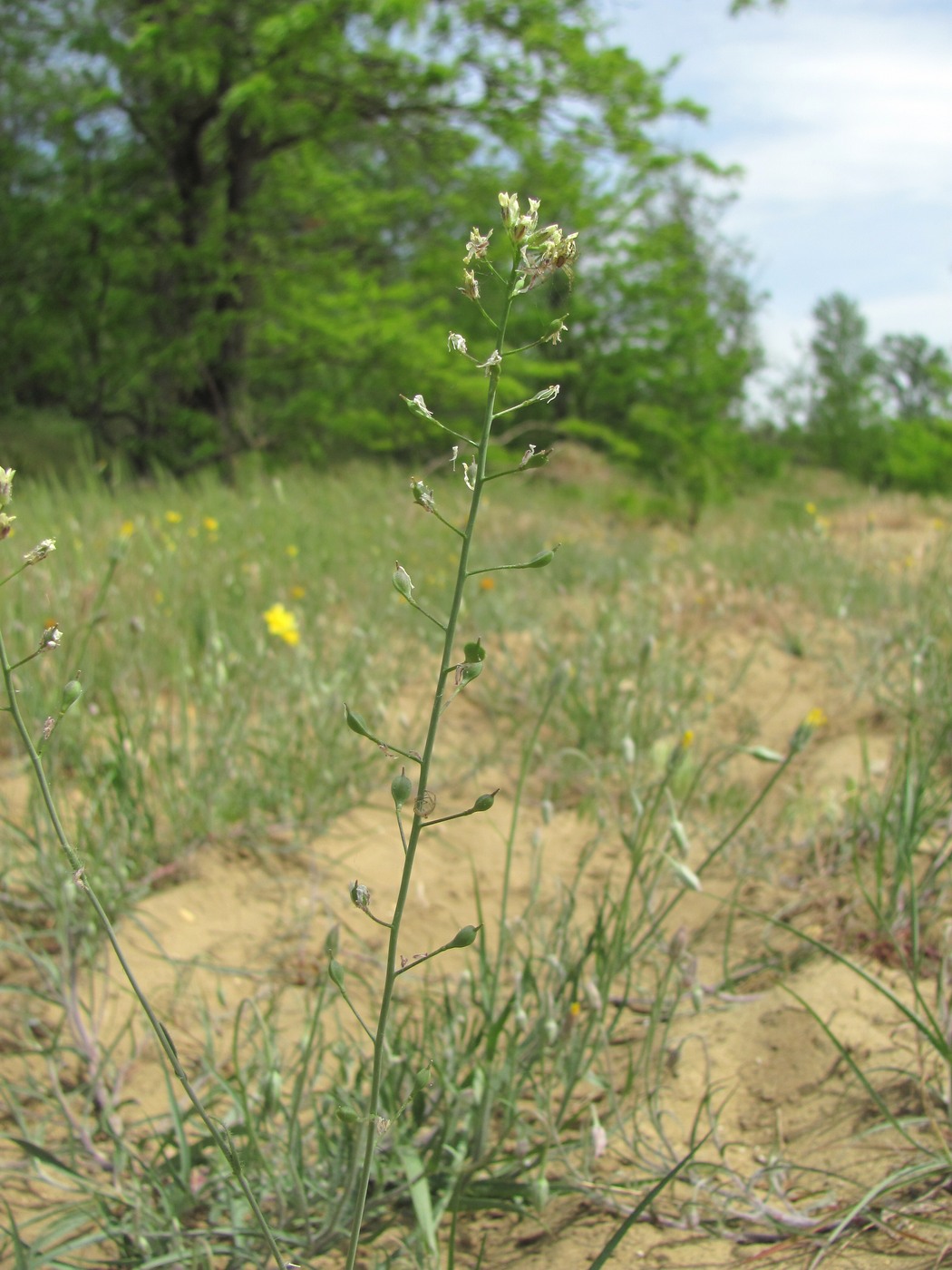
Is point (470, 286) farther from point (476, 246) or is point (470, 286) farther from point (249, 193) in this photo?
point (249, 193)

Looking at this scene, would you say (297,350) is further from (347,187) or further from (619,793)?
(619,793)

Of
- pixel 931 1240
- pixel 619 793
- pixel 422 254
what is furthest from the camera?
pixel 422 254

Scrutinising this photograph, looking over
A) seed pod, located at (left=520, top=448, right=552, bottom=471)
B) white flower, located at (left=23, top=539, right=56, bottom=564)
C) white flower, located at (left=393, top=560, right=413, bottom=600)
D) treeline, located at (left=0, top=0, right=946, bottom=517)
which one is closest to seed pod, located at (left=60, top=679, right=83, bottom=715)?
white flower, located at (left=23, top=539, right=56, bottom=564)

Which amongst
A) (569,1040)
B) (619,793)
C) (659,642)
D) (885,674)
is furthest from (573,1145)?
(659,642)

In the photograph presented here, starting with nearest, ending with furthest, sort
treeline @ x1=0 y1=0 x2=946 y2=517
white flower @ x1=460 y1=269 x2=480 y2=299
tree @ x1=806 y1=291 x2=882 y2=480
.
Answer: white flower @ x1=460 y1=269 x2=480 y2=299
treeline @ x1=0 y1=0 x2=946 y2=517
tree @ x1=806 y1=291 x2=882 y2=480

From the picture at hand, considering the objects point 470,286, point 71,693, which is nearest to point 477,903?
point 71,693

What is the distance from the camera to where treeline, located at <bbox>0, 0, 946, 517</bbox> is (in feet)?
32.9

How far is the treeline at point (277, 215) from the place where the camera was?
1003cm

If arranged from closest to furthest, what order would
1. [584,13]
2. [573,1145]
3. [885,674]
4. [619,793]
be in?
[573,1145], [619,793], [885,674], [584,13]

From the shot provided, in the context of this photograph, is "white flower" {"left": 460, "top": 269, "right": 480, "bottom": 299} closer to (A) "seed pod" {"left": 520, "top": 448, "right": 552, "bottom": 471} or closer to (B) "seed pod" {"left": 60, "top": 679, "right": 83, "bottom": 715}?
(A) "seed pod" {"left": 520, "top": 448, "right": 552, "bottom": 471}

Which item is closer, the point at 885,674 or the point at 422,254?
the point at 885,674

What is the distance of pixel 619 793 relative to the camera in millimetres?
2730

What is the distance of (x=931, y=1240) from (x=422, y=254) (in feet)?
39.9

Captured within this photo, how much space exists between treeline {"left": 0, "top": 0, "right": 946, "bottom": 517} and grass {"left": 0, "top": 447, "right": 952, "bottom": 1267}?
577cm
